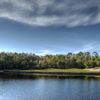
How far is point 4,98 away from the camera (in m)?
52.2

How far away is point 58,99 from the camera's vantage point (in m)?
51.2

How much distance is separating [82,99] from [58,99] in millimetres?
4127

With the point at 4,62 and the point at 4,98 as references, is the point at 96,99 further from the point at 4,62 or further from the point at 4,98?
the point at 4,62

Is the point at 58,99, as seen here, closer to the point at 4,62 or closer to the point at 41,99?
the point at 41,99

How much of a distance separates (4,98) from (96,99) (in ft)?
52.3

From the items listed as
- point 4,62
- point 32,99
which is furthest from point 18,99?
point 4,62

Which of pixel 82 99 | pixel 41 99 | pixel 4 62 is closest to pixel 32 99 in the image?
pixel 41 99

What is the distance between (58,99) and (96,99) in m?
6.51

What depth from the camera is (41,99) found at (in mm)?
51031

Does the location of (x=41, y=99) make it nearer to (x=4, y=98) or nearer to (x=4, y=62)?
(x=4, y=98)

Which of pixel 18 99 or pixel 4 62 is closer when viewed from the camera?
pixel 18 99

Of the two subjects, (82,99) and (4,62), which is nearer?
(82,99)

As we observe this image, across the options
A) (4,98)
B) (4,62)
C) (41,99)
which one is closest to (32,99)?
(41,99)

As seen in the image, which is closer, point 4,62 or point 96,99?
point 96,99
